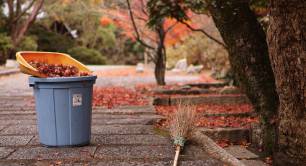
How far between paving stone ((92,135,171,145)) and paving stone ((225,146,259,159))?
1331 mm

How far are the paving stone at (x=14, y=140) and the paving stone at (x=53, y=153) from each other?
31 cm

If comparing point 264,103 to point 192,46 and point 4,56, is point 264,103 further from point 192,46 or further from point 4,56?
point 4,56

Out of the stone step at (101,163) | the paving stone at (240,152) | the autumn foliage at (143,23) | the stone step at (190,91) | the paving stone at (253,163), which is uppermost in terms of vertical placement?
the autumn foliage at (143,23)

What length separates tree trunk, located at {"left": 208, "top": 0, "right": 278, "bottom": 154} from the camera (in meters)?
6.95

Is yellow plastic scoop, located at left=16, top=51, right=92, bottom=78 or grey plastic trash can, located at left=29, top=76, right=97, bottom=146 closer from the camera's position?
grey plastic trash can, located at left=29, top=76, right=97, bottom=146

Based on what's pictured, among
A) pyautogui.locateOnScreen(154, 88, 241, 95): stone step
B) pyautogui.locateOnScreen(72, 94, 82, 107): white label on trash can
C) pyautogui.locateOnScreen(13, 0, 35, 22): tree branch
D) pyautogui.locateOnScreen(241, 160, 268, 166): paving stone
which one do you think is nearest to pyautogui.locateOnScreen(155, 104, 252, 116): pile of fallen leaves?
pyautogui.locateOnScreen(154, 88, 241, 95): stone step

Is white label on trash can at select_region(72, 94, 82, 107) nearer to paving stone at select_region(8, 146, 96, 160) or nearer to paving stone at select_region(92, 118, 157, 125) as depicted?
paving stone at select_region(8, 146, 96, 160)

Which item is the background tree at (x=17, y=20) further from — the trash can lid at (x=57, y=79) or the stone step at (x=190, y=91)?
the trash can lid at (x=57, y=79)

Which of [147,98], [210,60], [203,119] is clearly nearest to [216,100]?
[147,98]

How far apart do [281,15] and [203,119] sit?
159 inches

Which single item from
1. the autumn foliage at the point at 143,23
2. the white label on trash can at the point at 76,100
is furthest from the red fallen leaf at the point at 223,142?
the autumn foliage at the point at 143,23

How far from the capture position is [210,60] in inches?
1015

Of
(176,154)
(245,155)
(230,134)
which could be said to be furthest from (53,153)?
(230,134)

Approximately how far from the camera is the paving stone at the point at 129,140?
5.90 meters
